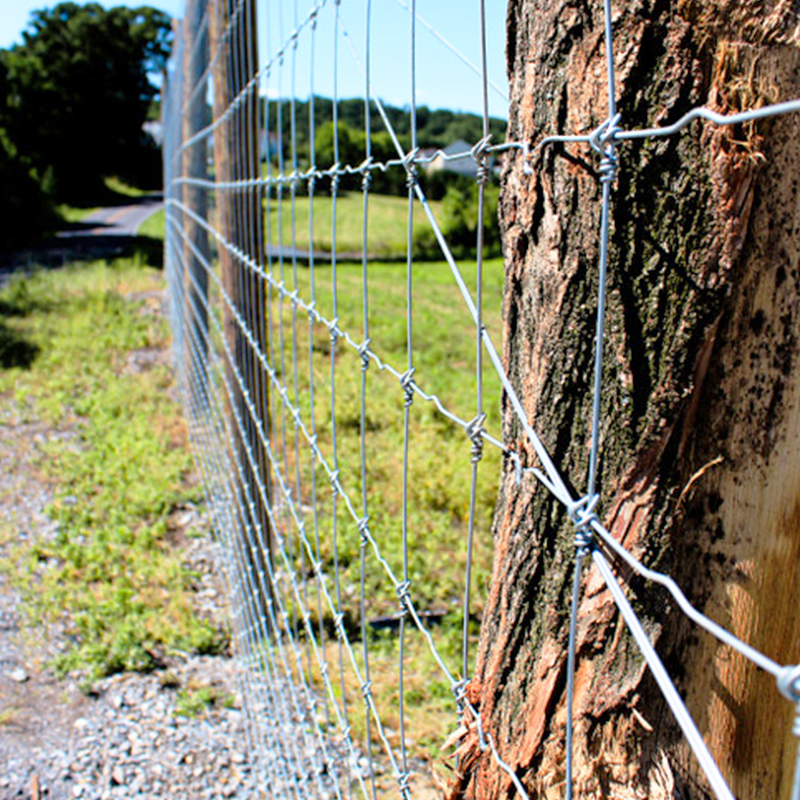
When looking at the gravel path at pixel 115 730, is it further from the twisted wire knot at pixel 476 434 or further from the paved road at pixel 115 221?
the paved road at pixel 115 221

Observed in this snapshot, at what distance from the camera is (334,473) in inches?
65.4

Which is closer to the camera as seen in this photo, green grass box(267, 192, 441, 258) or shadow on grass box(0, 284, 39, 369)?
shadow on grass box(0, 284, 39, 369)

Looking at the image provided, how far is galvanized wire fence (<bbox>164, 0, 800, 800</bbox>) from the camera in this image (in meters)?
0.88

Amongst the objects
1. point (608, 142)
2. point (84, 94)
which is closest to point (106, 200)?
point (84, 94)

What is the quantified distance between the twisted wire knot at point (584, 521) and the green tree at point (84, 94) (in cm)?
3096

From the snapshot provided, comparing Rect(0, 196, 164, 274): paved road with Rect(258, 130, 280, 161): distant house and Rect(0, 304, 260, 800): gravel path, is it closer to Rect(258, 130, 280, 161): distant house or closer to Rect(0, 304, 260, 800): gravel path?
Rect(258, 130, 280, 161): distant house

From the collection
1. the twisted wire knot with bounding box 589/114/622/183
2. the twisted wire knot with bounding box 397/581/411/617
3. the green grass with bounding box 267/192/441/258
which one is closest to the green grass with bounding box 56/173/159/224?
the green grass with bounding box 267/192/441/258

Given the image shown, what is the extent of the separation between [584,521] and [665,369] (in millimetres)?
149

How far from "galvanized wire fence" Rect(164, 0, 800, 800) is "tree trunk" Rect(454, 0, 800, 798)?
33mm

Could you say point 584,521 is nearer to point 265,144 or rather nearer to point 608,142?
point 608,142

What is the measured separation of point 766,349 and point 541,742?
1.60ft

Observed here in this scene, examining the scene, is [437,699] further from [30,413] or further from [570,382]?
[30,413]

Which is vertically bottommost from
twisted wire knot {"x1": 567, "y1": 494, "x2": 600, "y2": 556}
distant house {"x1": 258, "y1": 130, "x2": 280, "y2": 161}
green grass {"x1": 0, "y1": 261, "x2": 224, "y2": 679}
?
green grass {"x1": 0, "y1": 261, "x2": 224, "y2": 679}

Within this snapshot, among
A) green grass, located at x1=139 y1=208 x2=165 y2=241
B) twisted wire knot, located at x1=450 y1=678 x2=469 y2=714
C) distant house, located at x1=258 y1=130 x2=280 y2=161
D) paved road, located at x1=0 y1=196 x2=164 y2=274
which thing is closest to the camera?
twisted wire knot, located at x1=450 y1=678 x2=469 y2=714
